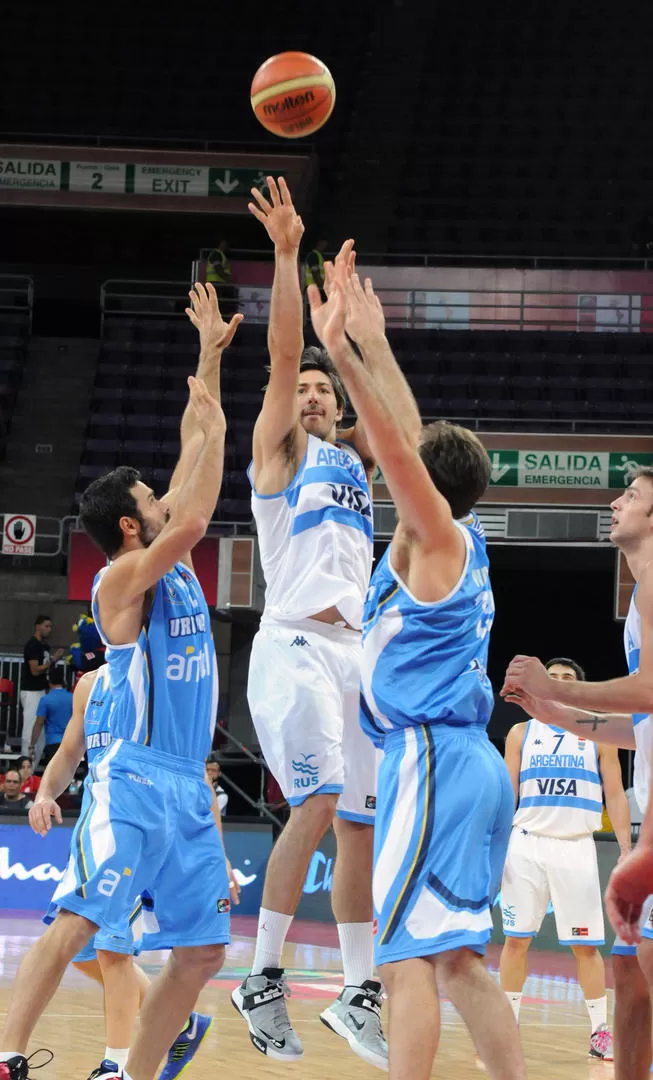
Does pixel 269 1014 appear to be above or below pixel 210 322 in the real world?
below

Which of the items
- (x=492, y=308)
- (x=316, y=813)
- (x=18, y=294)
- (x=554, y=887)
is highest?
(x=18, y=294)

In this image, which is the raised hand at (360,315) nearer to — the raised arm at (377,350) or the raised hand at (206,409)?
the raised arm at (377,350)

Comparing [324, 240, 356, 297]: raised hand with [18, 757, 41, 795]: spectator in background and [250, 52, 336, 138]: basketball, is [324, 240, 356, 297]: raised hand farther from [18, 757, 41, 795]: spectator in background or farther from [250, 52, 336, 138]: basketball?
[18, 757, 41, 795]: spectator in background

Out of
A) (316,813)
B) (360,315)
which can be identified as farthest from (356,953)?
(360,315)

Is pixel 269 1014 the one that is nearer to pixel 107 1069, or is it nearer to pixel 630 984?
pixel 107 1069

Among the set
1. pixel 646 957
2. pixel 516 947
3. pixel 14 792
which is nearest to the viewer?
pixel 646 957

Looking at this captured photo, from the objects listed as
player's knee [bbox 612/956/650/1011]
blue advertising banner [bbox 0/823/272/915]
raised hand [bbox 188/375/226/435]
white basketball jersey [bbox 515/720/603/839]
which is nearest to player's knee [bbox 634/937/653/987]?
player's knee [bbox 612/956/650/1011]

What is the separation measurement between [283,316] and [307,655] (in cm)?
123

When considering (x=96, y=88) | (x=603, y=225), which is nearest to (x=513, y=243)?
(x=603, y=225)

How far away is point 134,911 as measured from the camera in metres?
4.86

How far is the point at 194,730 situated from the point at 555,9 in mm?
24560

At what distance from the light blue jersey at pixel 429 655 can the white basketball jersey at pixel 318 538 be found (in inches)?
35.2

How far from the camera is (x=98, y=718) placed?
504cm

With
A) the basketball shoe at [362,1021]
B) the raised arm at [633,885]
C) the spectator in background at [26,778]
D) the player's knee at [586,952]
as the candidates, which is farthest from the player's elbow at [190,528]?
the spectator in background at [26,778]
